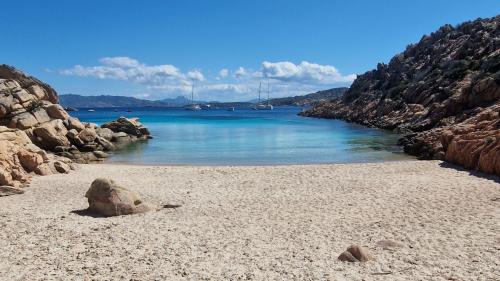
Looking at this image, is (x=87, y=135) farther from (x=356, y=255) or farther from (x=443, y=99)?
(x=443, y=99)

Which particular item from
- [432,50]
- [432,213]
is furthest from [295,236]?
[432,50]

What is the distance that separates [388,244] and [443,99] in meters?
56.5

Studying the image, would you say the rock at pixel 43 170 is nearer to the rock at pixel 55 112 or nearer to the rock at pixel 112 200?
the rock at pixel 112 200

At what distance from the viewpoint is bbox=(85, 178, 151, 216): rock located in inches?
671

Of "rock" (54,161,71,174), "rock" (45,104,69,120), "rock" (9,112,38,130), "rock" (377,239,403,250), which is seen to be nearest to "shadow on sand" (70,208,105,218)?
"rock" (377,239,403,250)

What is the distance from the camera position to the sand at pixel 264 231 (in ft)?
37.2

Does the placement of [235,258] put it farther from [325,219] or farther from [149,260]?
[325,219]

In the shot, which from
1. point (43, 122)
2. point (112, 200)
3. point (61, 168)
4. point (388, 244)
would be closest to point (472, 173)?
point (388, 244)

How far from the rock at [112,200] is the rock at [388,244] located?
28.9ft

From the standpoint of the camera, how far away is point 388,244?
512 inches

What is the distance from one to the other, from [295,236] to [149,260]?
14.8 feet

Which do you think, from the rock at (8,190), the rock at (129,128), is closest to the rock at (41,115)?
the rock at (129,128)

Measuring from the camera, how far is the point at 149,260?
12.2 m

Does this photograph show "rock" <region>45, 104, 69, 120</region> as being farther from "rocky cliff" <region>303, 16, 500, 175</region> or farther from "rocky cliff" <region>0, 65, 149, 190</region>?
"rocky cliff" <region>303, 16, 500, 175</region>
